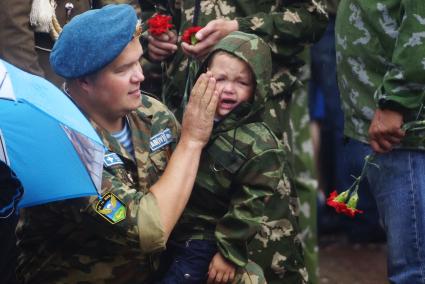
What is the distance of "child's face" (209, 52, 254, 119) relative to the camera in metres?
4.45

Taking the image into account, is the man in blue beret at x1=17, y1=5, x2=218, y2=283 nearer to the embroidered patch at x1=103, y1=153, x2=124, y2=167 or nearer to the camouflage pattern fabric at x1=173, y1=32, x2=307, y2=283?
the embroidered patch at x1=103, y1=153, x2=124, y2=167

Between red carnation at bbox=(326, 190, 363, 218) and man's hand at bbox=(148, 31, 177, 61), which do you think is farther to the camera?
man's hand at bbox=(148, 31, 177, 61)

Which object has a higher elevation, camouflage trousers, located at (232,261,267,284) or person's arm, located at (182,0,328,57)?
person's arm, located at (182,0,328,57)

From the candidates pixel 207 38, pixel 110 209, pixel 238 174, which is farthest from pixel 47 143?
pixel 207 38

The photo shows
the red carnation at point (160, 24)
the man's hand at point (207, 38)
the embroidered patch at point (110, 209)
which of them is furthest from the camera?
the red carnation at point (160, 24)

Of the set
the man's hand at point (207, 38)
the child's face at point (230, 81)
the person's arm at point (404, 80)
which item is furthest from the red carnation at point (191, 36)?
the person's arm at point (404, 80)

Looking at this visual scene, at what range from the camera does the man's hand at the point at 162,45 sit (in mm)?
5221

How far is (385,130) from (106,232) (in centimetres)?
116

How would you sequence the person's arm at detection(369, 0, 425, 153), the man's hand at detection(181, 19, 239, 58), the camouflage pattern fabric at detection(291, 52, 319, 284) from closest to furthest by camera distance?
1. the person's arm at detection(369, 0, 425, 153)
2. the man's hand at detection(181, 19, 239, 58)
3. the camouflage pattern fabric at detection(291, 52, 319, 284)

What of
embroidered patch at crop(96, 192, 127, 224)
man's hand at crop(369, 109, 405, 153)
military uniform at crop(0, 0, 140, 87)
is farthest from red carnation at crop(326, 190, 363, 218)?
military uniform at crop(0, 0, 140, 87)

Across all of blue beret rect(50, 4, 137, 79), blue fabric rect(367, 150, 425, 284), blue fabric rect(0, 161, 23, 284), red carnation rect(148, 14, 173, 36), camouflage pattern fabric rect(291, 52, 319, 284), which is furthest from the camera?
camouflage pattern fabric rect(291, 52, 319, 284)

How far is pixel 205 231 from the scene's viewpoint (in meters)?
4.45

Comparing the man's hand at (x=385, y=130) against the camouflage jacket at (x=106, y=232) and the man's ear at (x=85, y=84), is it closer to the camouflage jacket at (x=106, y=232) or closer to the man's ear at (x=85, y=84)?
the camouflage jacket at (x=106, y=232)

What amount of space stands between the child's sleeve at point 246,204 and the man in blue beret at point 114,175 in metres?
0.23
